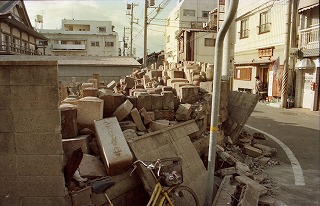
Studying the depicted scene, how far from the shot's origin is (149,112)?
561 centimetres

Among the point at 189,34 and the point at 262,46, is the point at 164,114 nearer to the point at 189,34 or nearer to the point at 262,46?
the point at 262,46

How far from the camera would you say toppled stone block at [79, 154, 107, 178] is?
12.6 feet

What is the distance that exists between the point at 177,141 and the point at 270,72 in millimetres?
18592

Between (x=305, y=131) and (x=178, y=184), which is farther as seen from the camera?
(x=305, y=131)

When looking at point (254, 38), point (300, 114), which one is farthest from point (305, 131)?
point (254, 38)

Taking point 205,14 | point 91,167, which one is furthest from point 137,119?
point 205,14

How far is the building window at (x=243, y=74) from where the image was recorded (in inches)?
971

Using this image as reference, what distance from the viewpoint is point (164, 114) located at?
5.87 m

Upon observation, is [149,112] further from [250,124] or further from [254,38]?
[254,38]

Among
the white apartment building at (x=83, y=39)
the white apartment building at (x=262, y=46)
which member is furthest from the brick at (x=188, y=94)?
the white apartment building at (x=83, y=39)

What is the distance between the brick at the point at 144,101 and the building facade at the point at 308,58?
50.0ft

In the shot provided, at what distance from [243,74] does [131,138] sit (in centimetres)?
2314

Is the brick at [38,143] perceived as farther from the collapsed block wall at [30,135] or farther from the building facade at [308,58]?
the building facade at [308,58]

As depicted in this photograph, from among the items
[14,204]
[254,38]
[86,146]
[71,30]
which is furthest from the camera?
[71,30]
